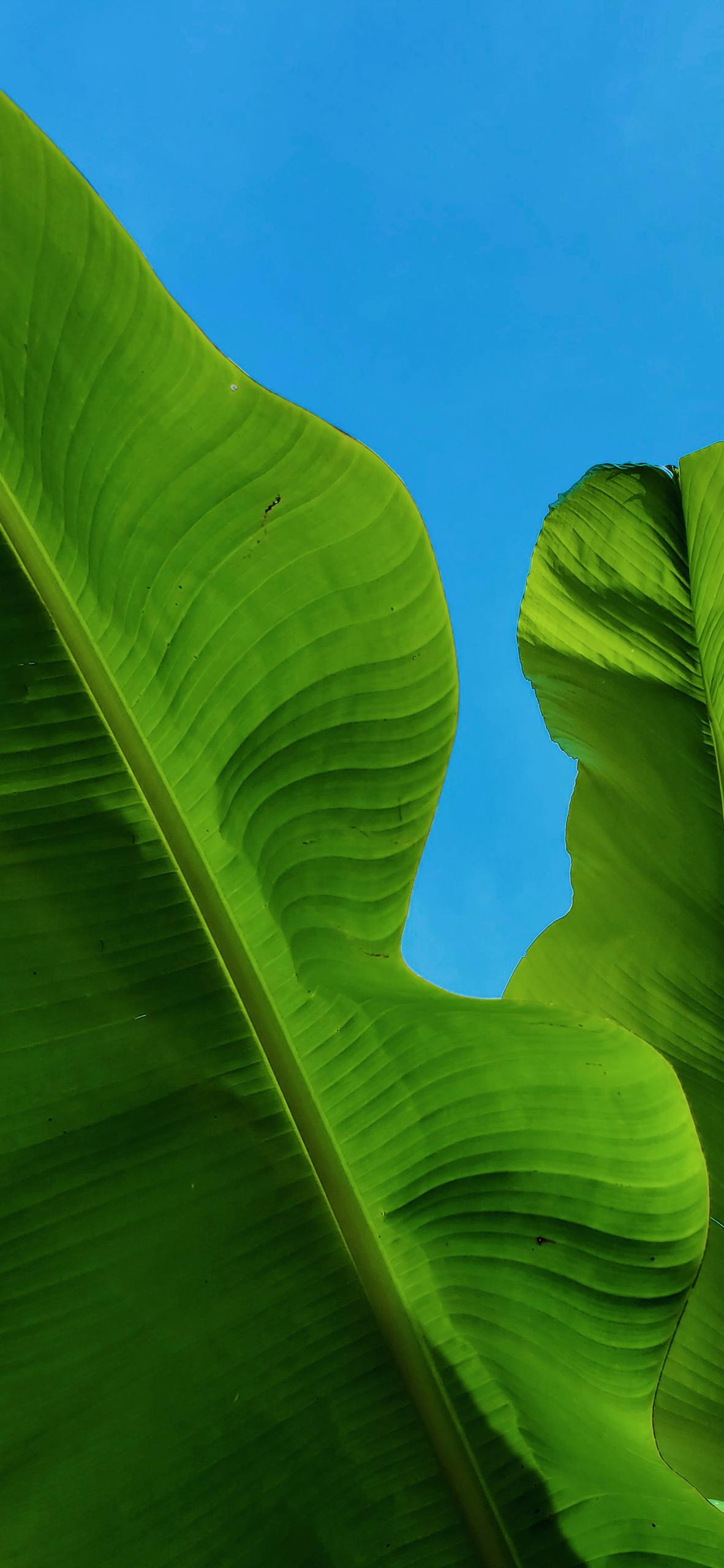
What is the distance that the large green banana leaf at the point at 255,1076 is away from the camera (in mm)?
643

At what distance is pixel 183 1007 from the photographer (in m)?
0.68

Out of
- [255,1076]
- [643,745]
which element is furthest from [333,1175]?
Result: [643,745]

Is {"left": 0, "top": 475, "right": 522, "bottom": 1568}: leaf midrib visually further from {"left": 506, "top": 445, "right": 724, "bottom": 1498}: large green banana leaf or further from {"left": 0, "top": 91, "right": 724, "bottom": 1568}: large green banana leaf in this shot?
{"left": 506, "top": 445, "right": 724, "bottom": 1498}: large green banana leaf

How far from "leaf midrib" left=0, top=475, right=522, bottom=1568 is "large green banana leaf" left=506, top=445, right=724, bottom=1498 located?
1.48 feet

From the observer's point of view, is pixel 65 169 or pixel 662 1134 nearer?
pixel 65 169

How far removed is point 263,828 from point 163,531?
22cm

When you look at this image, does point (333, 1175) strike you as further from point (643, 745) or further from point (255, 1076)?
point (643, 745)

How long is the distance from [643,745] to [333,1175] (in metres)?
0.66

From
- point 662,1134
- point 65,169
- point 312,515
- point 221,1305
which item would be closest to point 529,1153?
point 662,1134

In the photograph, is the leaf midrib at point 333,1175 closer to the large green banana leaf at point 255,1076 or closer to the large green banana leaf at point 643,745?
the large green banana leaf at point 255,1076

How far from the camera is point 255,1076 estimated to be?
0.69m

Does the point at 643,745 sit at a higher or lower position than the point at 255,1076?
higher

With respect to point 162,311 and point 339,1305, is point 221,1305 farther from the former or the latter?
point 162,311

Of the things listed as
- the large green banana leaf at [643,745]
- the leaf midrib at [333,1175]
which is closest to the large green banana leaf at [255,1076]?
the leaf midrib at [333,1175]
